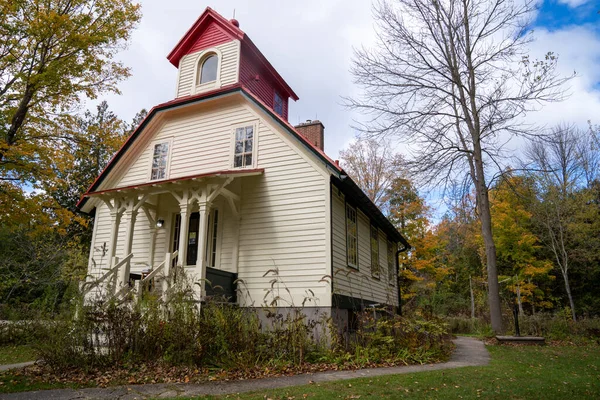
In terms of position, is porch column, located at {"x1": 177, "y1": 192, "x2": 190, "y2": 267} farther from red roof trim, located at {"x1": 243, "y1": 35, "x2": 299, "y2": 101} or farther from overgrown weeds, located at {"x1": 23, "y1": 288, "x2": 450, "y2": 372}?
red roof trim, located at {"x1": 243, "y1": 35, "x2": 299, "y2": 101}

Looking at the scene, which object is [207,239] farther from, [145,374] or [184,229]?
[145,374]

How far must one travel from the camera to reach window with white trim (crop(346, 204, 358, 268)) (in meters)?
11.0

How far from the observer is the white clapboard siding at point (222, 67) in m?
12.3

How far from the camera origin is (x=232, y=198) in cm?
1028

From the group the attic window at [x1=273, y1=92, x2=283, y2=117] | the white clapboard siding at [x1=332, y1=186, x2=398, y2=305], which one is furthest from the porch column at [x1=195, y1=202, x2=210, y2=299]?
the attic window at [x1=273, y1=92, x2=283, y2=117]

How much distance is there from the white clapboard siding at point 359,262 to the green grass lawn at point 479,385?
101 inches

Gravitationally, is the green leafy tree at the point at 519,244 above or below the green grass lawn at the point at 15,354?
above

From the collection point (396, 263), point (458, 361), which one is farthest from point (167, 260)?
point (396, 263)

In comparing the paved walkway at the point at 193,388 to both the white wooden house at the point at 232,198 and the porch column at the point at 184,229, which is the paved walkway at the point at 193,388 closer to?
the white wooden house at the point at 232,198

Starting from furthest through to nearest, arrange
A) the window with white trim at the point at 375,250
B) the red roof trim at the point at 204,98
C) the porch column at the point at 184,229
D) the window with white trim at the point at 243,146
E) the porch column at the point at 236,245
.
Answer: the window with white trim at the point at 375,250
the window with white trim at the point at 243,146
the porch column at the point at 236,245
the red roof trim at the point at 204,98
the porch column at the point at 184,229

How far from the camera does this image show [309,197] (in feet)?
32.0

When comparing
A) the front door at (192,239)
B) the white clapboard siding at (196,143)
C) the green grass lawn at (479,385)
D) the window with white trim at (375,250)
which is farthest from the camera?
the window with white trim at (375,250)

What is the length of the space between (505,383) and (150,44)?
13201 millimetres

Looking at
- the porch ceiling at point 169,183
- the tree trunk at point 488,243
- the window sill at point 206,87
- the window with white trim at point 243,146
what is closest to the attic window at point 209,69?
the window sill at point 206,87
